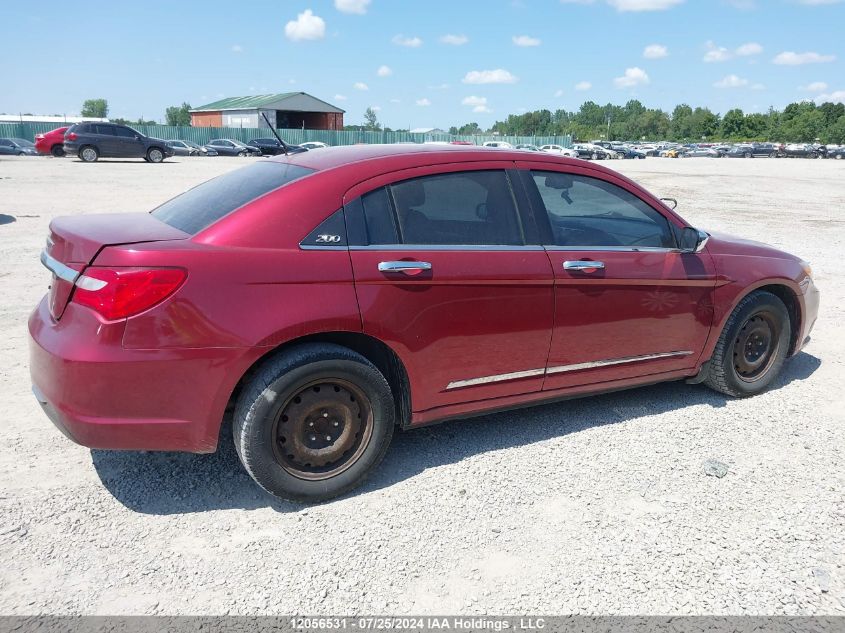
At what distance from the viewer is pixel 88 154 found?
29.1m

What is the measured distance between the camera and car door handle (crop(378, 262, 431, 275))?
126 inches

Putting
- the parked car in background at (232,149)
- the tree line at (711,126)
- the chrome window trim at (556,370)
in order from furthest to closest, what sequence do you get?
the tree line at (711,126), the parked car in background at (232,149), the chrome window trim at (556,370)

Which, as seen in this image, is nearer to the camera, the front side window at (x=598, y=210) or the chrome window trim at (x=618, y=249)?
the chrome window trim at (x=618, y=249)

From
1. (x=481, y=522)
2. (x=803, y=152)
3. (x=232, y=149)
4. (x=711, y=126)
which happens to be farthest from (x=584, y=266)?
(x=711, y=126)

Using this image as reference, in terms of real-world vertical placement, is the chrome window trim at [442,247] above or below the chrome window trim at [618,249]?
above

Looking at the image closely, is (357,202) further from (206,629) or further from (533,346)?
(206,629)

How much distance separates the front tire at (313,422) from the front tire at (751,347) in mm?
2498

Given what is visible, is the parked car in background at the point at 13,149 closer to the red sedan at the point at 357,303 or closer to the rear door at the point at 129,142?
the rear door at the point at 129,142

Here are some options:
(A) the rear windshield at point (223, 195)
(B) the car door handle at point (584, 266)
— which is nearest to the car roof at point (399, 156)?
(A) the rear windshield at point (223, 195)

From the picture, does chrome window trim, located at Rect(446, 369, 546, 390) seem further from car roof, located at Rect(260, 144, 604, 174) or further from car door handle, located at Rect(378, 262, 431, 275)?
car roof, located at Rect(260, 144, 604, 174)

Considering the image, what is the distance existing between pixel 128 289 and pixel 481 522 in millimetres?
1903

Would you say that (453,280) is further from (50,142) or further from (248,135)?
(248,135)

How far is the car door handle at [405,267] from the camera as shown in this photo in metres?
3.20

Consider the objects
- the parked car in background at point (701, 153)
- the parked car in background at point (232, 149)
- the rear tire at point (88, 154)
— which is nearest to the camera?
the rear tire at point (88, 154)
